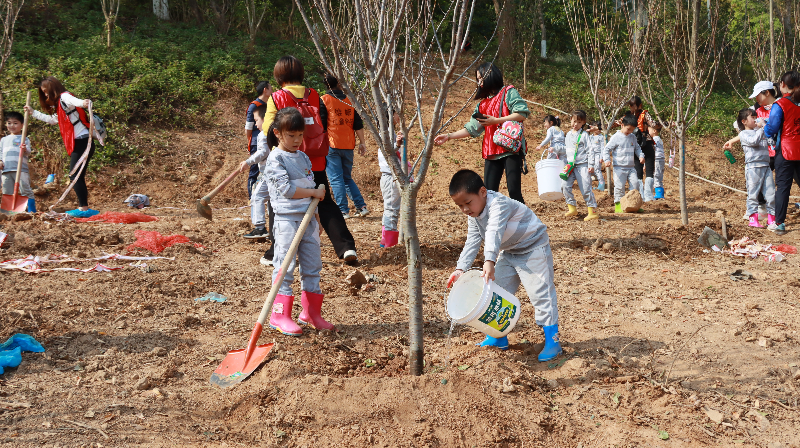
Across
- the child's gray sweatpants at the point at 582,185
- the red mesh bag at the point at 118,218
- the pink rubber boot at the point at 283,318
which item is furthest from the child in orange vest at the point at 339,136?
the pink rubber boot at the point at 283,318

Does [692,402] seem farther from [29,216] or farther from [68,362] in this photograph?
[29,216]

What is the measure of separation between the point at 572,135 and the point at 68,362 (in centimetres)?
743

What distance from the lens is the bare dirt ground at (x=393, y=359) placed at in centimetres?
266

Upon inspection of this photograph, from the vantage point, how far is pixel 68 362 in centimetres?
331

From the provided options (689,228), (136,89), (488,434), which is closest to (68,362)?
(488,434)

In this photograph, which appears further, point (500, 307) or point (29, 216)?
point (29, 216)

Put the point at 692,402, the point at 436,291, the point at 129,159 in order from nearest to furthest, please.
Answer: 1. the point at 692,402
2. the point at 436,291
3. the point at 129,159

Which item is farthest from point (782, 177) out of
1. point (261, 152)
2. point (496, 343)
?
point (261, 152)

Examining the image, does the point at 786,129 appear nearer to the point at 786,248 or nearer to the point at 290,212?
the point at 786,248

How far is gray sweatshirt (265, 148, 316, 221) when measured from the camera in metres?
3.66

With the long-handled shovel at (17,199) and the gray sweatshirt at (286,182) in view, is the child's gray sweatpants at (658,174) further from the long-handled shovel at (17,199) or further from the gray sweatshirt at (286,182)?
the long-handled shovel at (17,199)

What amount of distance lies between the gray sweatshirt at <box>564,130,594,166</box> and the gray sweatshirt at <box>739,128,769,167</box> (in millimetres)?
1974

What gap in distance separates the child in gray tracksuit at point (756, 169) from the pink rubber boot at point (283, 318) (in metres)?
5.99

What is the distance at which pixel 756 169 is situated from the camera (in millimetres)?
7250
